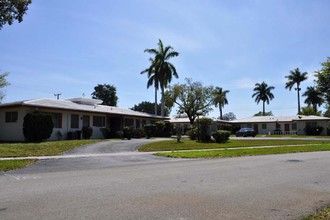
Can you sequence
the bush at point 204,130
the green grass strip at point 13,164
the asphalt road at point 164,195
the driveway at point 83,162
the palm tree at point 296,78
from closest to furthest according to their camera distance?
the asphalt road at point 164,195 < the green grass strip at point 13,164 < the driveway at point 83,162 < the bush at point 204,130 < the palm tree at point 296,78

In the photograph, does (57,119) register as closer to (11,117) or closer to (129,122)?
(11,117)

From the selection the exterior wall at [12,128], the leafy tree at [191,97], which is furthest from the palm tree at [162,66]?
the exterior wall at [12,128]

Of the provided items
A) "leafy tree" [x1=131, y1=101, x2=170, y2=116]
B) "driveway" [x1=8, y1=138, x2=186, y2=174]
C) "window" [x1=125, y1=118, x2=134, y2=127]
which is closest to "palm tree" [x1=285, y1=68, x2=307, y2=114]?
"leafy tree" [x1=131, y1=101, x2=170, y2=116]

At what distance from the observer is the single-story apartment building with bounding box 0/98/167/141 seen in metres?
29.9

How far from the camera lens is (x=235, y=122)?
77312mm

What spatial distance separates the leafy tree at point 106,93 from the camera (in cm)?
8881

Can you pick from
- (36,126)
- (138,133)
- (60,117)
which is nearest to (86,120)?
(60,117)

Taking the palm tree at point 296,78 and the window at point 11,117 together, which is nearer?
the window at point 11,117

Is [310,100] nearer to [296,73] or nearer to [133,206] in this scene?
[296,73]

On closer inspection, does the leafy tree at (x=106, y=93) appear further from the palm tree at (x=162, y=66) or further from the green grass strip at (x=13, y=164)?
the green grass strip at (x=13, y=164)

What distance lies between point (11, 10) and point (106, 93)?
70284 millimetres

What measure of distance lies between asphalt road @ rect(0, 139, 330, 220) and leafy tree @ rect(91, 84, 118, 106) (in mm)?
75625

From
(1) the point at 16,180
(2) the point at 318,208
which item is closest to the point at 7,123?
Result: (1) the point at 16,180

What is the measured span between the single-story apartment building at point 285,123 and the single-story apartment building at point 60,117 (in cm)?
3895
